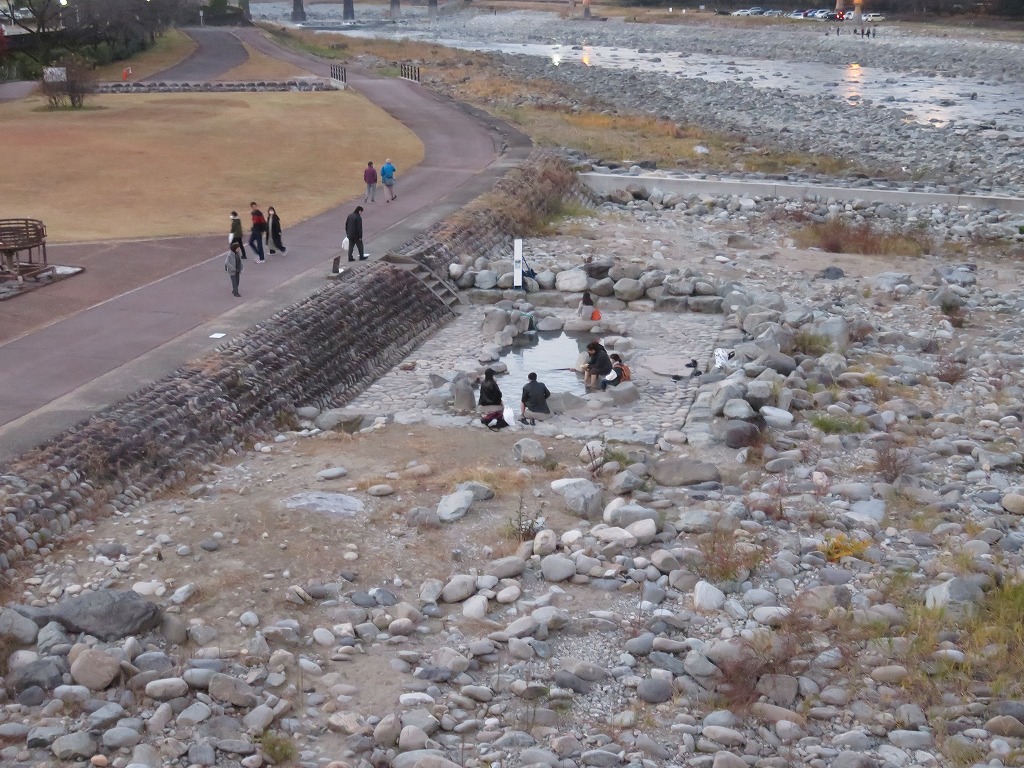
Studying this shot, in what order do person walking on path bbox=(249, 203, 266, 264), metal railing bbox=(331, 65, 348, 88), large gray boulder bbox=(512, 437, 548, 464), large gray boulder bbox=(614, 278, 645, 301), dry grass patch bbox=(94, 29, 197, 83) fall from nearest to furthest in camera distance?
large gray boulder bbox=(512, 437, 548, 464) < person walking on path bbox=(249, 203, 266, 264) < large gray boulder bbox=(614, 278, 645, 301) < metal railing bbox=(331, 65, 348, 88) < dry grass patch bbox=(94, 29, 197, 83)

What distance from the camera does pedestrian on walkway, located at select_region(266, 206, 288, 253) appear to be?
80.6 feet

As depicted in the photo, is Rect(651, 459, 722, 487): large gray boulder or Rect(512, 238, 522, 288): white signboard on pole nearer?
Rect(651, 459, 722, 487): large gray boulder

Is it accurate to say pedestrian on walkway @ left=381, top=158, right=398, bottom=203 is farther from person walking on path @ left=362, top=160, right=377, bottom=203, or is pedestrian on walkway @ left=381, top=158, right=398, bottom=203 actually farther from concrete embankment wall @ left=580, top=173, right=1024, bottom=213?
concrete embankment wall @ left=580, top=173, right=1024, bottom=213

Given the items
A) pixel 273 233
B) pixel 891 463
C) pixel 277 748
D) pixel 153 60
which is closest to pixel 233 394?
pixel 273 233

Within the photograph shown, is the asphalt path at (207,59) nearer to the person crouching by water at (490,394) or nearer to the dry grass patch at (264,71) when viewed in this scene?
the dry grass patch at (264,71)

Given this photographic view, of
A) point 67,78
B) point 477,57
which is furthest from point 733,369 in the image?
point 477,57

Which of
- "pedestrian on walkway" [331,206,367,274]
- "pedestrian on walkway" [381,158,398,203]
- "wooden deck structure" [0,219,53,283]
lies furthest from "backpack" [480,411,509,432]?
"pedestrian on walkway" [381,158,398,203]

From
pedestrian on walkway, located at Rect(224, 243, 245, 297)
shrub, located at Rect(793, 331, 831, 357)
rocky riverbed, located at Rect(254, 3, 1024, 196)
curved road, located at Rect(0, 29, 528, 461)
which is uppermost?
rocky riverbed, located at Rect(254, 3, 1024, 196)

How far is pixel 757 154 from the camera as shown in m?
42.5

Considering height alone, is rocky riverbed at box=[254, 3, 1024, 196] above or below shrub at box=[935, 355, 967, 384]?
above

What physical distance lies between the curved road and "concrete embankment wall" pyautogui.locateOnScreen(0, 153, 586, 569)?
1.53 feet

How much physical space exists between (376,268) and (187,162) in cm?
1424

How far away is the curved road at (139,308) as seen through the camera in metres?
16.4

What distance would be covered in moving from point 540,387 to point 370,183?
13118 mm
